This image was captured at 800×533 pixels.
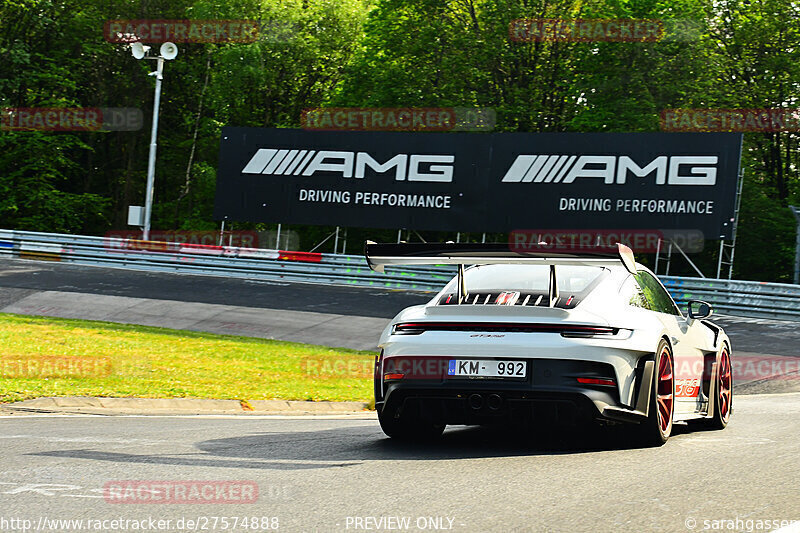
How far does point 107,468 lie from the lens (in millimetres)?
6273

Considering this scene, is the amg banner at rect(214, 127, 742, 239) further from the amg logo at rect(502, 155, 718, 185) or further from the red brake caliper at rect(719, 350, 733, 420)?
the red brake caliper at rect(719, 350, 733, 420)

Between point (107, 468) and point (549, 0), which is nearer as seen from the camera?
point (107, 468)

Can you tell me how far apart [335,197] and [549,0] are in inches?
617

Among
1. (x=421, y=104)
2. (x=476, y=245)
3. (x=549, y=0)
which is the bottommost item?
(x=476, y=245)

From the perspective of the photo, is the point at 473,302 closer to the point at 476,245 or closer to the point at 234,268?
the point at 476,245

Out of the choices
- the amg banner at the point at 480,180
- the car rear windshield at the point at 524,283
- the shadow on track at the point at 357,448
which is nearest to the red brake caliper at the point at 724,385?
the shadow on track at the point at 357,448

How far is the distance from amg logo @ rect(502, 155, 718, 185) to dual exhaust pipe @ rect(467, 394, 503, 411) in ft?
77.9

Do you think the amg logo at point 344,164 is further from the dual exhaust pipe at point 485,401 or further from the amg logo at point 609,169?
the dual exhaust pipe at point 485,401

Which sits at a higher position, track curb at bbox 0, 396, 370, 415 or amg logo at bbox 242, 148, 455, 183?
amg logo at bbox 242, 148, 455, 183

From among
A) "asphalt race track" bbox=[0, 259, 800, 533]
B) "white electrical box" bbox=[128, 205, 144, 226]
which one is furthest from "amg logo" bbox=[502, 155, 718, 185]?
"asphalt race track" bbox=[0, 259, 800, 533]

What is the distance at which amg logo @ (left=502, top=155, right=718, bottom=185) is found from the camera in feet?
95.6

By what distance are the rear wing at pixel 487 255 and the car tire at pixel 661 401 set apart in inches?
32.7

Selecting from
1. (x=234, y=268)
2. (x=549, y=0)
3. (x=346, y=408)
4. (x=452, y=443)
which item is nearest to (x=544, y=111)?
(x=549, y=0)

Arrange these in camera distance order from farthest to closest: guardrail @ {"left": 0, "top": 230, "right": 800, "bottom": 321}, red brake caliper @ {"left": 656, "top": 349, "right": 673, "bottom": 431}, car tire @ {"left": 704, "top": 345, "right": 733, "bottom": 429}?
guardrail @ {"left": 0, "top": 230, "right": 800, "bottom": 321} < car tire @ {"left": 704, "top": 345, "right": 733, "bottom": 429} < red brake caliper @ {"left": 656, "top": 349, "right": 673, "bottom": 431}
